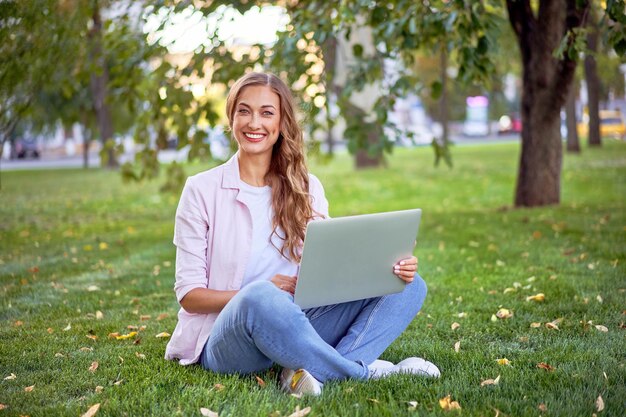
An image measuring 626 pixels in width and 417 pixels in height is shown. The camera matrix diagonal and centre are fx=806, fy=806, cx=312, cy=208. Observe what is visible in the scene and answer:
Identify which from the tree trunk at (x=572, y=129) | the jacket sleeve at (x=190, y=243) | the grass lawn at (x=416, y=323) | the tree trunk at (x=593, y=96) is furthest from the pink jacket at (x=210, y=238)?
the tree trunk at (x=572, y=129)

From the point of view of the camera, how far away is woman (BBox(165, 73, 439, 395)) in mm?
3252

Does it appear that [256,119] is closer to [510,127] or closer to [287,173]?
[287,173]

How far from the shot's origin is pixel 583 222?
8.40 meters

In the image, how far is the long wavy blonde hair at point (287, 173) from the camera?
3.46 m

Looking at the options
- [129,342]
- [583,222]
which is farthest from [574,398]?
[583,222]

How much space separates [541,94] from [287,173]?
6.42 metres

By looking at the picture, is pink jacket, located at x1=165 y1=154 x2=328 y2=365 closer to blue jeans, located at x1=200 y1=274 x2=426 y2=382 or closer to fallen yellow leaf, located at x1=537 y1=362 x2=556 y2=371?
blue jeans, located at x1=200 y1=274 x2=426 y2=382

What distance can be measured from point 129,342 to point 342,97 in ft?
14.5

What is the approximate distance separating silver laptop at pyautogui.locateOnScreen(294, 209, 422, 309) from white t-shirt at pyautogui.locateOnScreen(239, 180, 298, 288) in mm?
311

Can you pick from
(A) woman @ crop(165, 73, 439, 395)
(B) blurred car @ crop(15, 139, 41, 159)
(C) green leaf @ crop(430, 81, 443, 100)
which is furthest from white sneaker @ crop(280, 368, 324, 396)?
(B) blurred car @ crop(15, 139, 41, 159)

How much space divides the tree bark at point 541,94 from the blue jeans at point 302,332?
6.11 meters

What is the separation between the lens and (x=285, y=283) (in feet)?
10.7

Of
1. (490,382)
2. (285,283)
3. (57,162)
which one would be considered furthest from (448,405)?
(57,162)

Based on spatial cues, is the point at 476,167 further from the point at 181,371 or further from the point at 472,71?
the point at 181,371
